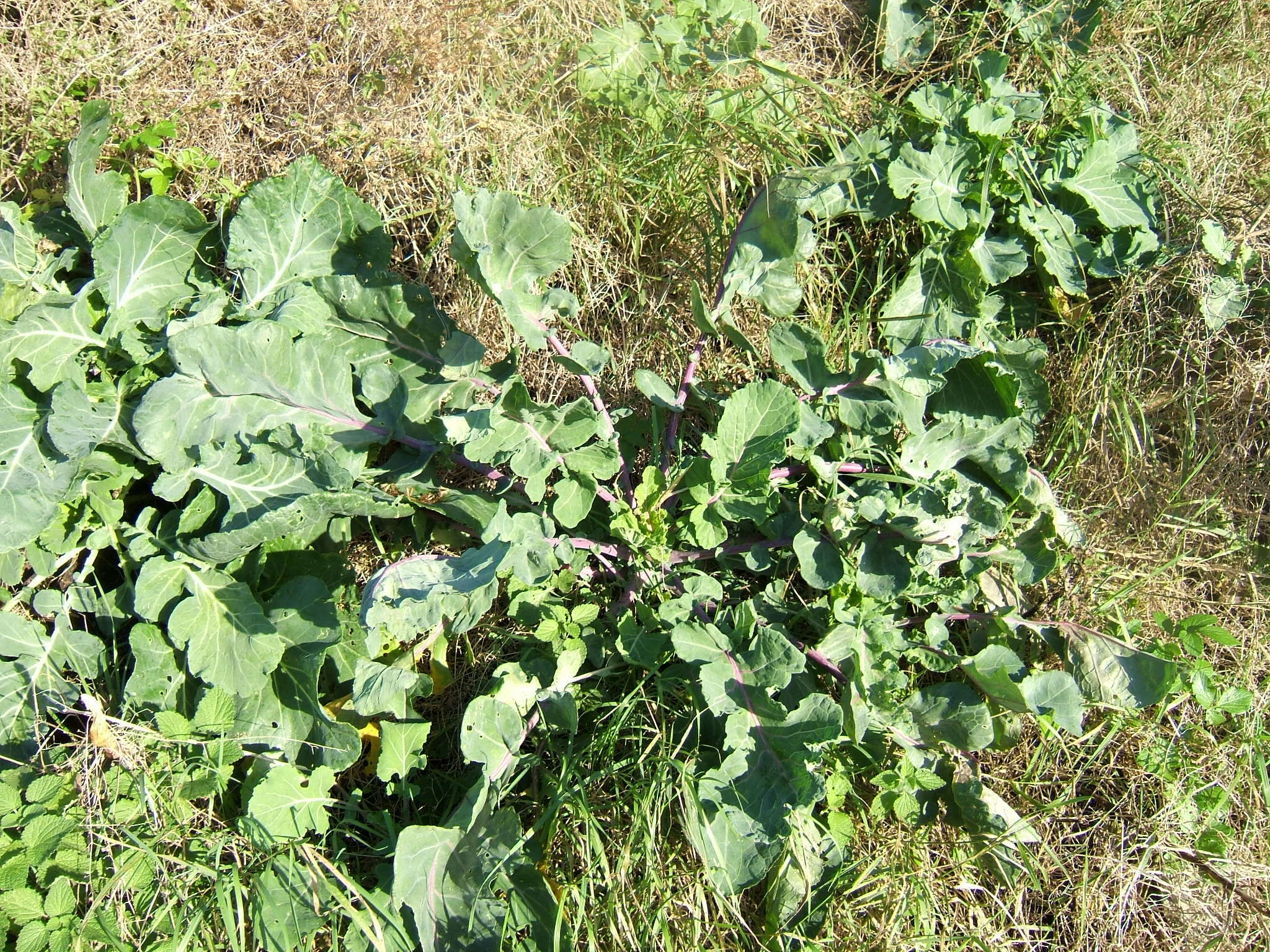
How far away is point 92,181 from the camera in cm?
259

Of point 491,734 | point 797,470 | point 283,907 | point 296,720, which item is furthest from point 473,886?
point 797,470

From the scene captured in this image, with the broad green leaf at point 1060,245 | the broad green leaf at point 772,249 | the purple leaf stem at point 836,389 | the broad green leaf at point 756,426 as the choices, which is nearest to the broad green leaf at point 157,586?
the broad green leaf at point 756,426

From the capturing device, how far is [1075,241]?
2854 millimetres

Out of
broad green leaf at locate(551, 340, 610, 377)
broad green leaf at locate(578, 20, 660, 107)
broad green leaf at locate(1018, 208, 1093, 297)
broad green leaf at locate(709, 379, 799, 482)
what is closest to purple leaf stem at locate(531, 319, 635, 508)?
broad green leaf at locate(551, 340, 610, 377)

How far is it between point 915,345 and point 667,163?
96cm

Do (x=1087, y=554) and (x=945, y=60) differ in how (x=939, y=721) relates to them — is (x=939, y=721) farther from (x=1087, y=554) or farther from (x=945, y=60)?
(x=945, y=60)

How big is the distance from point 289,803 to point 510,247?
1.61 meters

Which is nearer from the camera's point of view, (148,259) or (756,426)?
(756,426)

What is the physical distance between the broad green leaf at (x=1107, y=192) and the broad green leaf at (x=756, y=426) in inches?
47.8

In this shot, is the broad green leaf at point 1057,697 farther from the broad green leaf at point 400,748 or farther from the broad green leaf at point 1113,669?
the broad green leaf at point 400,748

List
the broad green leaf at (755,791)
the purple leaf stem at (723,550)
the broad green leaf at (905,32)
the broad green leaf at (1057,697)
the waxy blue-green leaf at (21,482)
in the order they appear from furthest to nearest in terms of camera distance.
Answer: the broad green leaf at (905,32), the purple leaf stem at (723,550), the broad green leaf at (1057,697), the waxy blue-green leaf at (21,482), the broad green leaf at (755,791)

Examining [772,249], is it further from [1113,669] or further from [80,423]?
[80,423]

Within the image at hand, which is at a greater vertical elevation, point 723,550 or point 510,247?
point 510,247

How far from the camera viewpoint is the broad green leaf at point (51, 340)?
2422 mm
